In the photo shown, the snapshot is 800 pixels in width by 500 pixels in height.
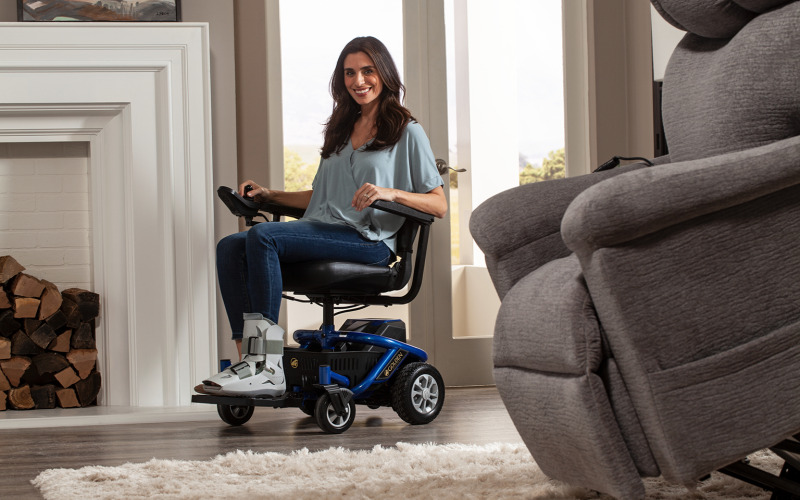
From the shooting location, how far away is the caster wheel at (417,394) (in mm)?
2551

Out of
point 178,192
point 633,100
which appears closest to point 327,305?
point 178,192

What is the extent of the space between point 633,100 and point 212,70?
68.5 inches

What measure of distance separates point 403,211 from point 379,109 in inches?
19.3

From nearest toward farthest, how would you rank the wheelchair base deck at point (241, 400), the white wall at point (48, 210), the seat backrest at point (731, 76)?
the seat backrest at point (731, 76), the wheelchair base deck at point (241, 400), the white wall at point (48, 210)

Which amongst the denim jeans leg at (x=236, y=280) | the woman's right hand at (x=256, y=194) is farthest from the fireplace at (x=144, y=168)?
the denim jeans leg at (x=236, y=280)

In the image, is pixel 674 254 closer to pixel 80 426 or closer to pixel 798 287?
pixel 798 287

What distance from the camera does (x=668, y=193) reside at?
3.59 ft

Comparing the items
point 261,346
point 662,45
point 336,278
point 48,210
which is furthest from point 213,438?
point 662,45

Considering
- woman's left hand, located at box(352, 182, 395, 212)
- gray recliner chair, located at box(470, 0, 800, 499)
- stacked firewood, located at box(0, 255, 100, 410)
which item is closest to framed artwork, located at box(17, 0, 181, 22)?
stacked firewood, located at box(0, 255, 100, 410)

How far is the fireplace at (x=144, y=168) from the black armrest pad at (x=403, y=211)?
984 mm

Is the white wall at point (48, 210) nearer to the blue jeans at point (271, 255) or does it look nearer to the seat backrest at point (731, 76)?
the blue jeans at point (271, 255)

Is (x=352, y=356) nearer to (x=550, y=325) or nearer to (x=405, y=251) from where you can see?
(x=405, y=251)

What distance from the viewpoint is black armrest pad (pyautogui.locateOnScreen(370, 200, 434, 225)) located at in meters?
2.38

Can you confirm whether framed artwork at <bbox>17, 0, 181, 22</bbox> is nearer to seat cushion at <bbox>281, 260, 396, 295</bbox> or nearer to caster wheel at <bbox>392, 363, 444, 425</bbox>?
seat cushion at <bbox>281, 260, 396, 295</bbox>
